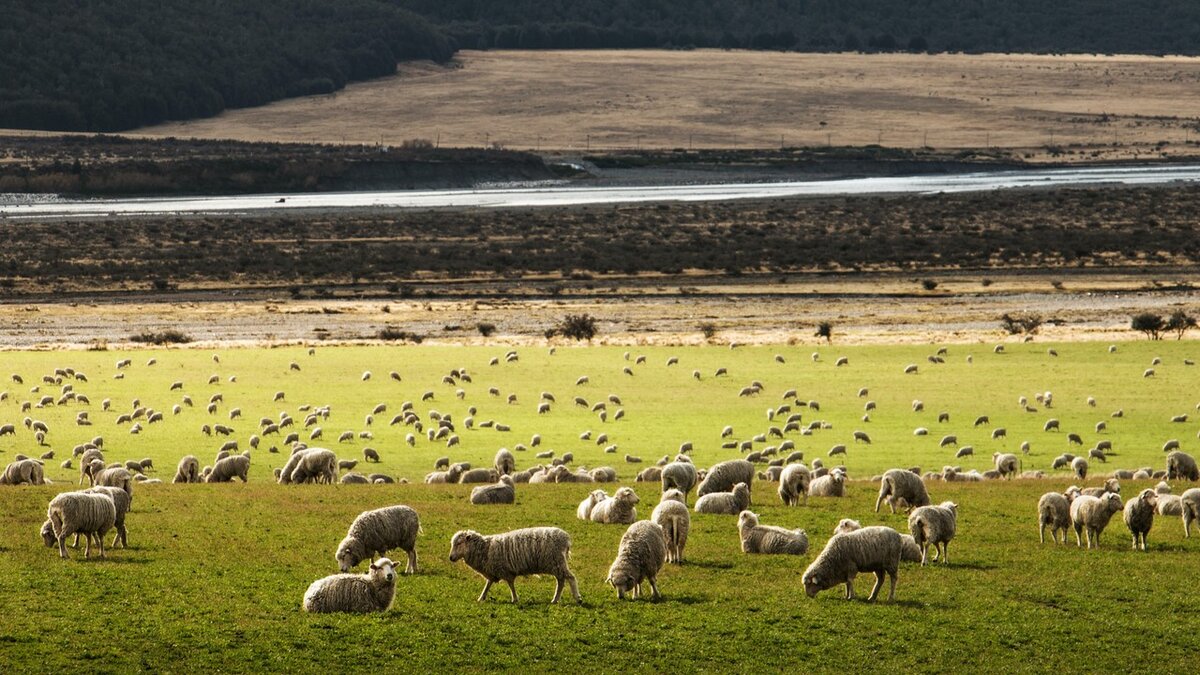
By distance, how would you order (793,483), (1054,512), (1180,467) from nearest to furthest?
1. (1054,512)
2. (793,483)
3. (1180,467)

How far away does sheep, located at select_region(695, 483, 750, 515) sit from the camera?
850 inches

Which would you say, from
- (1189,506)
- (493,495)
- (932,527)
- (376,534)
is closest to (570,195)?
(493,495)

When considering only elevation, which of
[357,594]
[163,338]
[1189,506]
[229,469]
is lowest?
[163,338]

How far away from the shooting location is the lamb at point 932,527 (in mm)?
18406

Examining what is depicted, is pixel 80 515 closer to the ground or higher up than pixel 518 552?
closer to the ground

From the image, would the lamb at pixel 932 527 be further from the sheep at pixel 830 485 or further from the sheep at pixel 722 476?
the sheep at pixel 830 485

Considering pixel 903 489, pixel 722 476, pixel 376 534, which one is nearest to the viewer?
pixel 376 534

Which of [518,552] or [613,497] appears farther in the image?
[613,497]

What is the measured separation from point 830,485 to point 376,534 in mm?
8223

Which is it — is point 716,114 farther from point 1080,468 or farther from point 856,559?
point 856,559

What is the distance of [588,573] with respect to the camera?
17906 mm

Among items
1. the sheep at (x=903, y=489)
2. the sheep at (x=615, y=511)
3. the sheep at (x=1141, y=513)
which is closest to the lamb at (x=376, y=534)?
the sheep at (x=615, y=511)

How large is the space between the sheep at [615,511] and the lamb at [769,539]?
1.83 m

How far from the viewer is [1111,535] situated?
2050 cm
